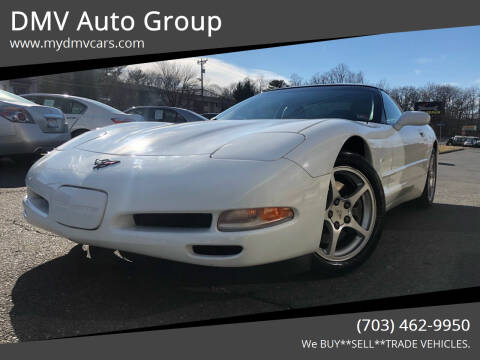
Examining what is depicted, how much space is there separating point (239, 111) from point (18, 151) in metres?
3.67

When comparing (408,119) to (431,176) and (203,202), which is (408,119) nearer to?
(431,176)

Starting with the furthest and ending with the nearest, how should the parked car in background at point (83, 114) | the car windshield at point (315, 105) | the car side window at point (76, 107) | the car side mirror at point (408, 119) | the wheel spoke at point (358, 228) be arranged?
the car side window at point (76, 107) < the parked car in background at point (83, 114) < the car side mirror at point (408, 119) < the car windshield at point (315, 105) < the wheel spoke at point (358, 228)

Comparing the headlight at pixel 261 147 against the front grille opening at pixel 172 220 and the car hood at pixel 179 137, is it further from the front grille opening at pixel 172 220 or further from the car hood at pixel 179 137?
the front grille opening at pixel 172 220

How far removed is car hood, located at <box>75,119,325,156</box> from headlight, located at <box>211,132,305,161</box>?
0.03 meters

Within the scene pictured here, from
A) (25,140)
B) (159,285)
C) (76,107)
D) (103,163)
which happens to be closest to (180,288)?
(159,285)

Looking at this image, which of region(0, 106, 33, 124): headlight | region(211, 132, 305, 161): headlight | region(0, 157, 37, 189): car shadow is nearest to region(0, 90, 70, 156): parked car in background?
region(0, 106, 33, 124): headlight

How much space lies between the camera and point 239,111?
340 cm

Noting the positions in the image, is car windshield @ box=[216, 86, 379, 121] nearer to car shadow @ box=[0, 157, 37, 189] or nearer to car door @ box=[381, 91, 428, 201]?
car door @ box=[381, 91, 428, 201]

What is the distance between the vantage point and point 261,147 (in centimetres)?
200

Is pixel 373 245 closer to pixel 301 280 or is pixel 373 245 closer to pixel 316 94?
pixel 301 280

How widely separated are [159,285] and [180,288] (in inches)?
4.7

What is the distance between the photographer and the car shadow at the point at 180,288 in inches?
71.1

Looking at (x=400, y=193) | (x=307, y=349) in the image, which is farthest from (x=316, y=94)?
(x=307, y=349)

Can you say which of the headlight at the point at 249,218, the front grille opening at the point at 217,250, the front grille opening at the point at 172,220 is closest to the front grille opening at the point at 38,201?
the front grille opening at the point at 172,220
